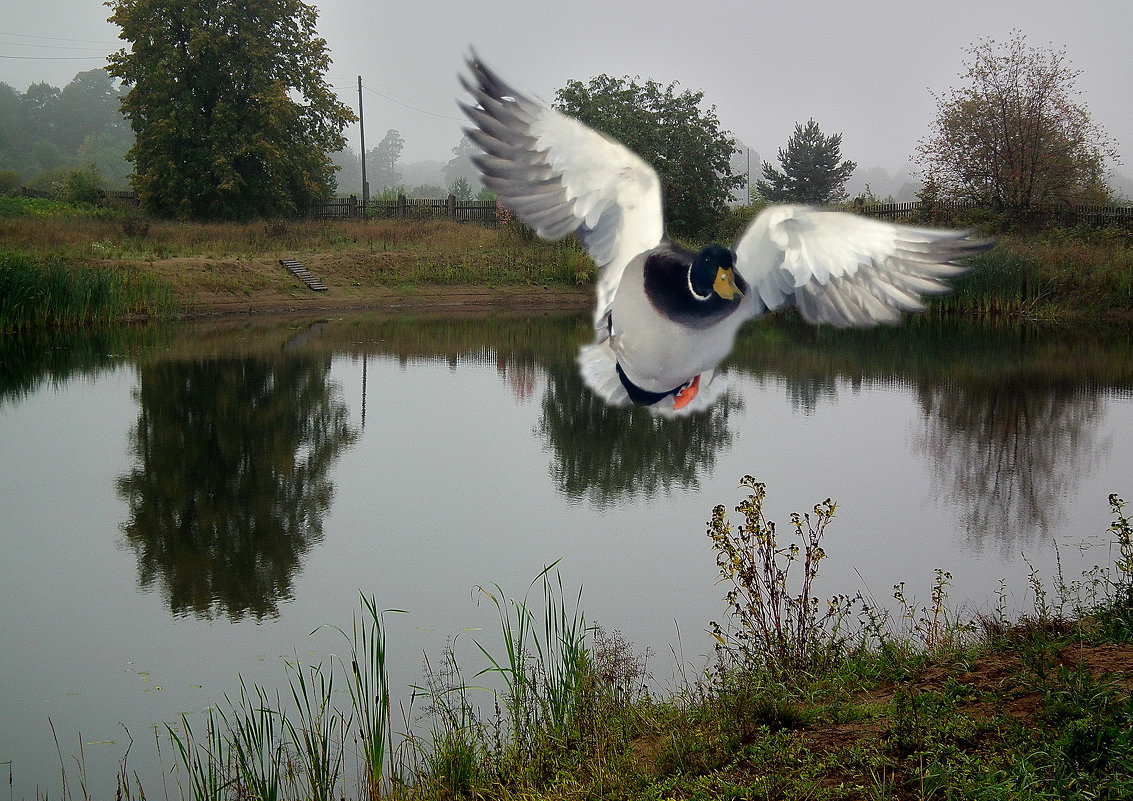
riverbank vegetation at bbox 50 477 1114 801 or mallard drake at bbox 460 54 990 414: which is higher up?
mallard drake at bbox 460 54 990 414

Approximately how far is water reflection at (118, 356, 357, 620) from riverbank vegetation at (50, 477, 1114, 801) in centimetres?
217

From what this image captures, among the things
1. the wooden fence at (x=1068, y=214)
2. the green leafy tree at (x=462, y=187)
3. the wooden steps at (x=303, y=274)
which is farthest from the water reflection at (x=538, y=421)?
the wooden steps at (x=303, y=274)

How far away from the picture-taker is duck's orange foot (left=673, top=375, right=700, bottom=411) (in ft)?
4.72

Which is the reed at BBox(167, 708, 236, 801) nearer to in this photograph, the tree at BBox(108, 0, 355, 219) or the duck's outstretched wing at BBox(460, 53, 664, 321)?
the duck's outstretched wing at BBox(460, 53, 664, 321)

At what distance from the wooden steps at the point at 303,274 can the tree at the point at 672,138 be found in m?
24.9

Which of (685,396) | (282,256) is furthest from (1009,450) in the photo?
(282,256)

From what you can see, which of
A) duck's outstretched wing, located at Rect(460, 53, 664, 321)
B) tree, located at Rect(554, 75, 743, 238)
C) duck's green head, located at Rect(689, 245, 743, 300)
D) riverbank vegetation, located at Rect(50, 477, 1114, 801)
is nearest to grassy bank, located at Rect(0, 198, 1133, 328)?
riverbank vegetation, located at Rect(50, 477, 1114, 801)

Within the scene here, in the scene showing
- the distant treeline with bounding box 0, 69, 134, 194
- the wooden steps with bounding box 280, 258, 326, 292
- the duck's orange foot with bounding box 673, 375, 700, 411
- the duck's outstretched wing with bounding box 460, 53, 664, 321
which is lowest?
the duck's orange foot with bounding box 673, 375, 700, 411

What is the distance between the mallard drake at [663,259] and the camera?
4.40ft

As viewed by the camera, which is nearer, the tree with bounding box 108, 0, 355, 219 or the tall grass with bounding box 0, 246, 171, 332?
the tall grass with bounding box 0, 246, 171, 332

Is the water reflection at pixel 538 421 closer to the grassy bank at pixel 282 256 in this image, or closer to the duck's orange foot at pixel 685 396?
the duck's orange foot at pixel 685 396

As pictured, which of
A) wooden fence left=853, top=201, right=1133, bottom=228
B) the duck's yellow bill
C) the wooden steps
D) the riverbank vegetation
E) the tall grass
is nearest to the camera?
the duck's yellow bill

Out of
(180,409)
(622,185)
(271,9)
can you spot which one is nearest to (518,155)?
(622,185)

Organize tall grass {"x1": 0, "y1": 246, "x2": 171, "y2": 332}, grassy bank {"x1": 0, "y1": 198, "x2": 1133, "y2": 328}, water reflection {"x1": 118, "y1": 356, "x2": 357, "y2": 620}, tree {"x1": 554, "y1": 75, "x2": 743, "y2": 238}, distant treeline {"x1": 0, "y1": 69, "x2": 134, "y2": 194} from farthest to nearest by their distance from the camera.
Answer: distant treeline {"x1": 0, "y1": 69, "x2": 134, "y2": 194} < grassy bank {"x1": 0, "y1": 198, "x2": 1133, "y2": 328} < tall grass {"x1": 0, "y1": 246, "x2": 171, "y2": 332} < water reflection {"x1": 118, "y1": 356, "x2": 357, "y2": 620} < tree {"x1": 554, "y1": 75, "x2": 743, "y2": 238}
